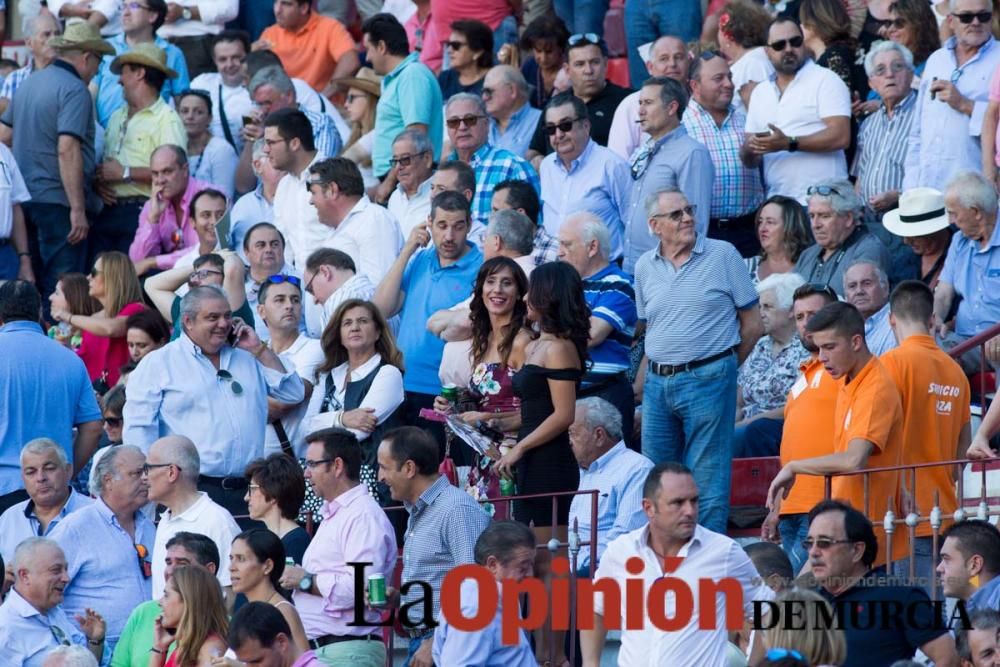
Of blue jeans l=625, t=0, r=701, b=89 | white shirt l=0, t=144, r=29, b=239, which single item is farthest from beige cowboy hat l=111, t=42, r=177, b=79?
blue jeans l=625, t=0, r=701, b=89

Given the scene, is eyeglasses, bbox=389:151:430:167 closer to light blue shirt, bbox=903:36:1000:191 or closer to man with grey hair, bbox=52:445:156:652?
light blue shirt, bbox=903:36:1000:191

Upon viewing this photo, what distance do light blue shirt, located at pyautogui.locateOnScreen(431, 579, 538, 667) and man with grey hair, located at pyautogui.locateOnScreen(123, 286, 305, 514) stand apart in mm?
2508

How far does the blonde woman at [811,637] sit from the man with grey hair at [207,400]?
372cm

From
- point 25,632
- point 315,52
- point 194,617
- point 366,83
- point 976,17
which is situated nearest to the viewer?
point 194,617

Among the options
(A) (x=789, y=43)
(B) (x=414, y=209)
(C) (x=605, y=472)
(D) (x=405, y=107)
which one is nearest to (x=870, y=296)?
(C) (x=605, y=472)

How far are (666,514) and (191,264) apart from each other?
5.85 meters

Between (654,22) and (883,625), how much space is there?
29.3 ft

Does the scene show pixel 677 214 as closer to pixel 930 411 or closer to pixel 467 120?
pixel 930 411

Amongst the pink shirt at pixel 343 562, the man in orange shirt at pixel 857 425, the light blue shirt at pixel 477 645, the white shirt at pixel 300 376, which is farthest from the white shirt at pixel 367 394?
the light blue shirt at pixel 477 645

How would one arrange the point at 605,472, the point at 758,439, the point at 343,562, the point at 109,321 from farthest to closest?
1. the point at 109,321
2. the point at 758,439
3. the point at 605,472
4. the point at 343,562

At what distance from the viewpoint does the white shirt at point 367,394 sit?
430 inches

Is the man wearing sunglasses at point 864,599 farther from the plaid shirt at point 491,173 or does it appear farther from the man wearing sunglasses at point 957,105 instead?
the plaid shirt at point 491,173

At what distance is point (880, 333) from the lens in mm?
11227

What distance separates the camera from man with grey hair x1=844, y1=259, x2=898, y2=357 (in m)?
11.2
